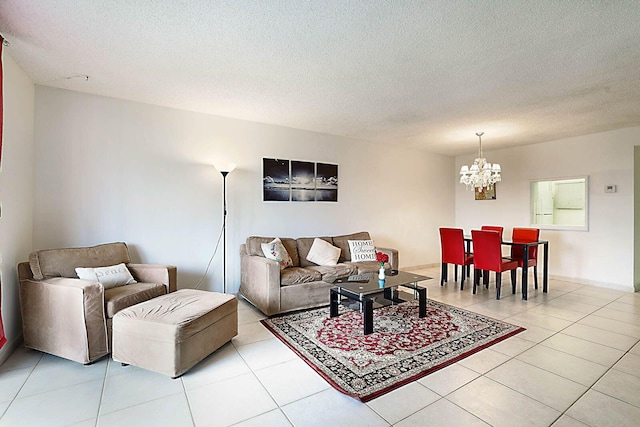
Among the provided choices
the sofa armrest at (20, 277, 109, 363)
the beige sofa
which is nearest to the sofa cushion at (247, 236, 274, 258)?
the beige sofa

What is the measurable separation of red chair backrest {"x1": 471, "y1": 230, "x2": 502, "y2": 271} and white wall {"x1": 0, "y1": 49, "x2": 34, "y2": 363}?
519 centimetres

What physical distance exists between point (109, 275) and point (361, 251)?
3186mm

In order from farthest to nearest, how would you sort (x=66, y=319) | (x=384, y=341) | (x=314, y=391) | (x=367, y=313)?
(x=367, y=313), (x=384, y=341), (x=66, y=319), (x=314, y=391)

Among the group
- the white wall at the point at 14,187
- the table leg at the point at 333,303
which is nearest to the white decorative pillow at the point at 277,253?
the table leg at the point at 333,303

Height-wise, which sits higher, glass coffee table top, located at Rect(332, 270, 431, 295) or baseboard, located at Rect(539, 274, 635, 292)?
glass coffee table top, located at Rect(332, 270, 431, 295)

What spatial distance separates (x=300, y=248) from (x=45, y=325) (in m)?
2.83

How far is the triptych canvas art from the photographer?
4.65 metres

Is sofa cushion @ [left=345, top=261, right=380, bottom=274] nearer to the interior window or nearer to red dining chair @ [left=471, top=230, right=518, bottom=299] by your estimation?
red dining chair @ [left=471, top=230, right=518, bottom=299]

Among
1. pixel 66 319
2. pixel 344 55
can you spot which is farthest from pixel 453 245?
pixel 66 319

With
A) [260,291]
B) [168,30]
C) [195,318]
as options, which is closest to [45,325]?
[195,318]

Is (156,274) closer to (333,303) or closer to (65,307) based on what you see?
(65,307)

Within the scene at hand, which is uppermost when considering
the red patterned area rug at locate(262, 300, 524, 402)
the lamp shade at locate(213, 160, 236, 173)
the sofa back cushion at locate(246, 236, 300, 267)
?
the lamp shade at locate(213, 160, 236, 173)

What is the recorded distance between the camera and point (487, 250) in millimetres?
4359

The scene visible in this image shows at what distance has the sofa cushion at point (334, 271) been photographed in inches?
152
